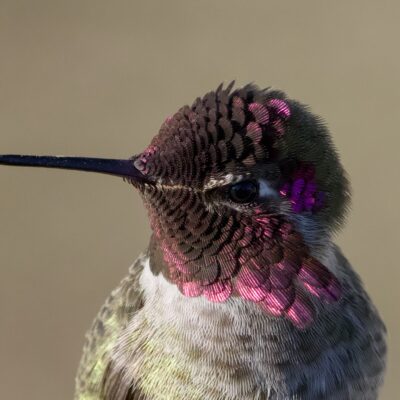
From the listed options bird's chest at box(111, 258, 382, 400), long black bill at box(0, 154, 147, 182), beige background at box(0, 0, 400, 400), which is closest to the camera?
long black bill at box(0, 154, 147, 182)

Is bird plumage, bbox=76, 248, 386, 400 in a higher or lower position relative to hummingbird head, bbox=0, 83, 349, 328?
lower

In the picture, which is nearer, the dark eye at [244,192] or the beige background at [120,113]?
the dark eye at [244,192]

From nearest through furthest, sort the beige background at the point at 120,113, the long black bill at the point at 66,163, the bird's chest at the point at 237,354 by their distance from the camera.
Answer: the long black bill at the point at 66,163 < the bird's chest at the point at 237,354 < the beige background at the point at 120,113

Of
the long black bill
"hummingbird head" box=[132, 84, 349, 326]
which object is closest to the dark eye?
"hummingbird head" box=[132, 84, 349, 326]

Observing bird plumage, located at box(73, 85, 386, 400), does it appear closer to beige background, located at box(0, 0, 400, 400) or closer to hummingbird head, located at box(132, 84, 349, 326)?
hummingbird head, located at box(132, 84, 349, 326)

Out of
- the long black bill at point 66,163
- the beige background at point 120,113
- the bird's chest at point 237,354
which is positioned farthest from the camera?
the beige background at point 120,113

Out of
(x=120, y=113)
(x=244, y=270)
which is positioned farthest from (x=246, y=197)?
(x=120, y=113)

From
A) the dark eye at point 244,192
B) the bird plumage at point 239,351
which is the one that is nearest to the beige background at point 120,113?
the bird plumage at point 239,351

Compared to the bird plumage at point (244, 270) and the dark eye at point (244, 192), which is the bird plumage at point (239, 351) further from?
the dark eye at point (244, 192)

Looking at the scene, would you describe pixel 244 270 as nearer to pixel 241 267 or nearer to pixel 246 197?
pixel 241 267
